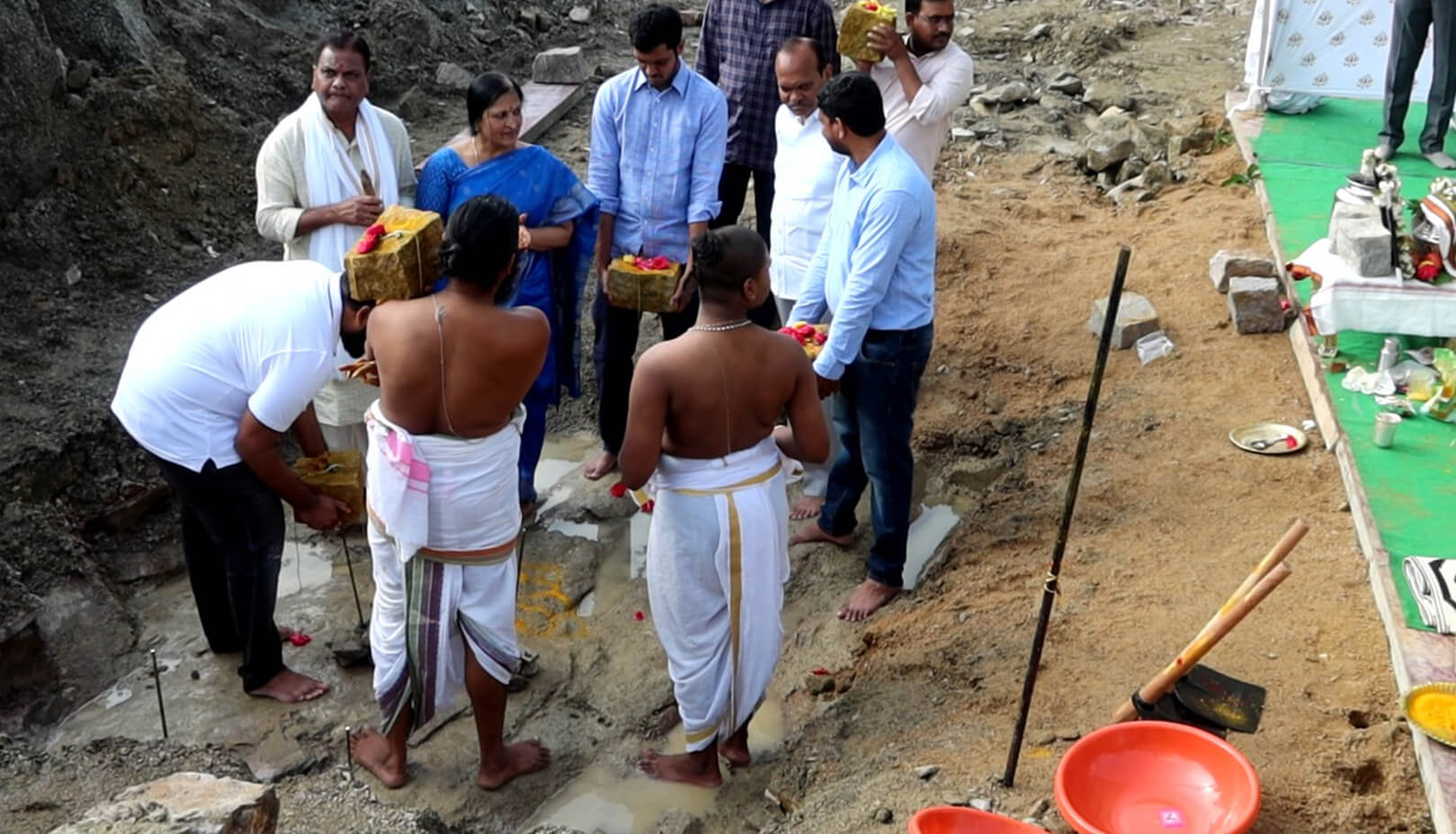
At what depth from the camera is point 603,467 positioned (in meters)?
5.82

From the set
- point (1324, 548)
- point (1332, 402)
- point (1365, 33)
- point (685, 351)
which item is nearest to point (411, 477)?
point (685, 351)

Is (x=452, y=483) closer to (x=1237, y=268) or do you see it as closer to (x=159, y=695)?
(x=159, y=695)

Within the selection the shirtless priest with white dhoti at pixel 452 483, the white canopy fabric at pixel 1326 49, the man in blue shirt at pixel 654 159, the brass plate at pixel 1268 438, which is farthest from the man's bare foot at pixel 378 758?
the white canopy fabric at pixel 1326 49

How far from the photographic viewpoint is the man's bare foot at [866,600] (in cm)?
487

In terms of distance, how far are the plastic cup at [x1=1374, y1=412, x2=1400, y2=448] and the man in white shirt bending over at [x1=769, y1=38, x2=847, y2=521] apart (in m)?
2.12

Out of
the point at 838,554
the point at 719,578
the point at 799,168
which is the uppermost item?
the point at 799,168

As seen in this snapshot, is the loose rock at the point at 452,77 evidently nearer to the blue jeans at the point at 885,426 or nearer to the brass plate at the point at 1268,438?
the blue jeans at the point at 885,426

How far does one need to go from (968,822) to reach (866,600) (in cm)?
164

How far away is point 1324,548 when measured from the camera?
181 inches

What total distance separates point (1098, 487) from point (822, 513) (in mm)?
1140

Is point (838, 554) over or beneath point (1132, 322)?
beneath

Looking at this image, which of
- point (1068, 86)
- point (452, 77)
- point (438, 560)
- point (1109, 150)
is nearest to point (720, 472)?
point (438, 560)

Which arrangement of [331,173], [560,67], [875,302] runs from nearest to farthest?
[875,302]
[331,173]
[560,67]

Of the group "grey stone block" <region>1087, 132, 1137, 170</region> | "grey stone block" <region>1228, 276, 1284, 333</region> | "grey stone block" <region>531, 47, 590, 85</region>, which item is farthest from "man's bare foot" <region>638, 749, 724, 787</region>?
"grey stone block" <region>531, 47, 590, 85</region>
